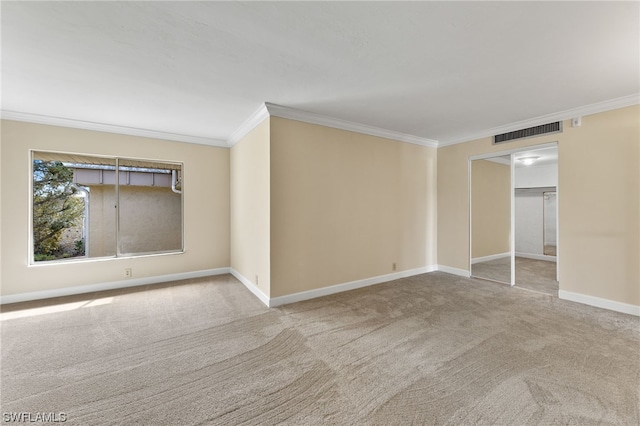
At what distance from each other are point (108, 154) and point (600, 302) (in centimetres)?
746

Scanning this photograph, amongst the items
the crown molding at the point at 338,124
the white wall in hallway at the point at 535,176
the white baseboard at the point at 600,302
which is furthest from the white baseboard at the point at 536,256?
the crown molding at the point at 338,124

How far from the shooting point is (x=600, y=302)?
3.23 meters

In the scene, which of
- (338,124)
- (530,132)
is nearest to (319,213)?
(338,124)

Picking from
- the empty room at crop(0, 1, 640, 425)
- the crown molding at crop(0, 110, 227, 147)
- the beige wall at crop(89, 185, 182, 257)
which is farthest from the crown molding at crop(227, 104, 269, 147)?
the beige wall at crop(89, 185, 182, 257)

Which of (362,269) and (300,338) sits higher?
(362,269)

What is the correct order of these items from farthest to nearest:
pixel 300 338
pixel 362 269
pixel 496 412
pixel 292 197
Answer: pixel 362 269 < pixel 292 197 < pixel 300 338 < pixel 496 412

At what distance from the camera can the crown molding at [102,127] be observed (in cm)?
345

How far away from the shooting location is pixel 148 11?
65.9 inches

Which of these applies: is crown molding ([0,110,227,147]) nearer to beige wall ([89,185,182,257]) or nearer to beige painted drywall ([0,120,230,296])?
beige painted drywall ([0,120,230,296])

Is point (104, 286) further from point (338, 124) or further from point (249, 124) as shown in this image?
point (338, 124)

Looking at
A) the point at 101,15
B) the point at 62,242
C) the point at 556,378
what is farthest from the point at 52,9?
the point at 556,378

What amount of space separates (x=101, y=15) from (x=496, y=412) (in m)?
3.75

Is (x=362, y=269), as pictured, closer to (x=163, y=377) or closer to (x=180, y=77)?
(x=163, y=377)

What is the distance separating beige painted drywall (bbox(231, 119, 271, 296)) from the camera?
3.38 meters
